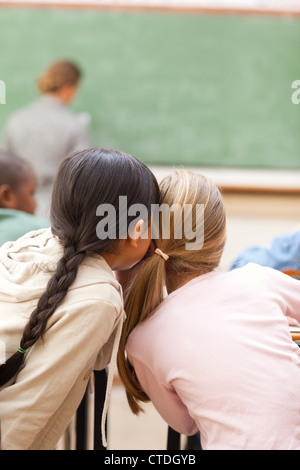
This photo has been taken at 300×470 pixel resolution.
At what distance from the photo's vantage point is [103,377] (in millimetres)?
1409

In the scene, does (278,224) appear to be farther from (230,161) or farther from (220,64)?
(220,64)

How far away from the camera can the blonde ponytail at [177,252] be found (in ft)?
3.90

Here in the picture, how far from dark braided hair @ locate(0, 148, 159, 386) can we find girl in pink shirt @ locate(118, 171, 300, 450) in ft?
0.45

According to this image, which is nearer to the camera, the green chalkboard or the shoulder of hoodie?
the shoulder of hoodie

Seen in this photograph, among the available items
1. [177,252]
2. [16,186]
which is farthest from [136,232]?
[16,186]

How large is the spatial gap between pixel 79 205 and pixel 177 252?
0.25 m

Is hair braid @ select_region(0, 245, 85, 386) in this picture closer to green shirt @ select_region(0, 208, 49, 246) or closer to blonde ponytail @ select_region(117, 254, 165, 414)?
blonde ponytail @ select_region(117, 254, 165, 414)

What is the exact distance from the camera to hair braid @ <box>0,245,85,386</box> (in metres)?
1.04

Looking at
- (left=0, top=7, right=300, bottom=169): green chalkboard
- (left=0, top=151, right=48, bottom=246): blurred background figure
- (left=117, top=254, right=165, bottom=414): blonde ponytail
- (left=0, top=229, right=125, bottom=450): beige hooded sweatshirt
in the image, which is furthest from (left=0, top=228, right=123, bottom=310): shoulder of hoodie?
(left=0, top=7, right=300, bottom=169): green chalkboard
